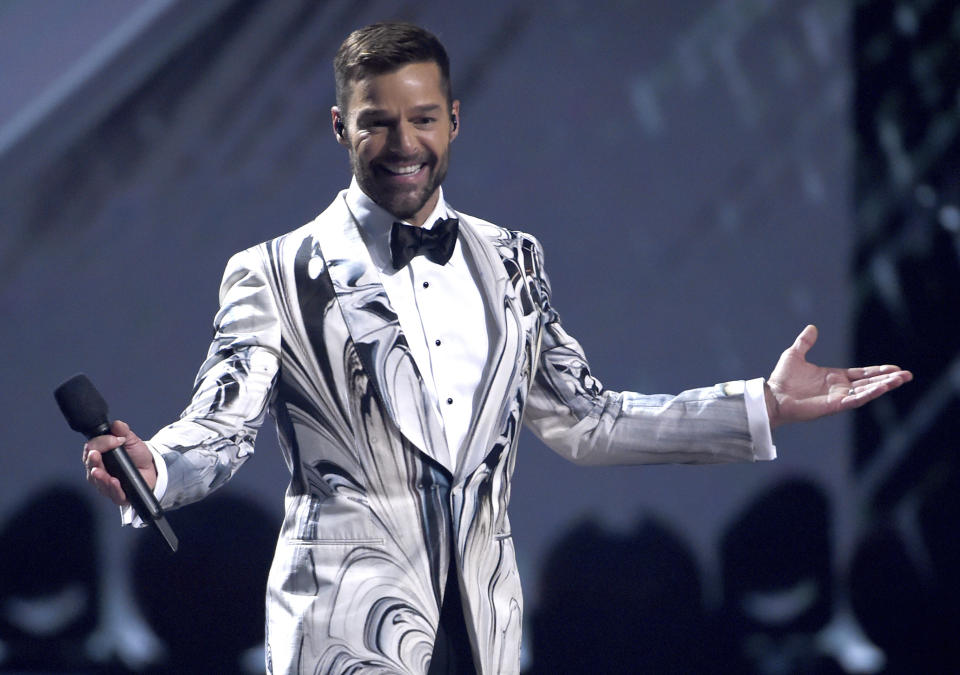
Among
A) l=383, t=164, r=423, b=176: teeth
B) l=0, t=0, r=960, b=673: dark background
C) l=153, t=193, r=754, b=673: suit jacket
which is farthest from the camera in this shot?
l=0, t=0, r=960, b=673: dark background

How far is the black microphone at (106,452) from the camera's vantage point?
115 cm

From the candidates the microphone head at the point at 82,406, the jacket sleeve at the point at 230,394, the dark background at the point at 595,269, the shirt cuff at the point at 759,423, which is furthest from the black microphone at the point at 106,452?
the dark background at the point at 595,269

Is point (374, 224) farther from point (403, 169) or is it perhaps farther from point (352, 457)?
point (352, 457)

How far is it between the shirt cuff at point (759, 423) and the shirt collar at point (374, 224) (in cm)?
54

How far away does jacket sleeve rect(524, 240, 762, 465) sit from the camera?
164cm

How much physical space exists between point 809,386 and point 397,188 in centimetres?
67

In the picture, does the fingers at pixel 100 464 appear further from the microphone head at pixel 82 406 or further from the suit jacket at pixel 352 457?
the suit jacket at pixel 352 457

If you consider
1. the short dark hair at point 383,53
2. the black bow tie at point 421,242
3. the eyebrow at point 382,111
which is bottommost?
the black bow tie at point 421,242

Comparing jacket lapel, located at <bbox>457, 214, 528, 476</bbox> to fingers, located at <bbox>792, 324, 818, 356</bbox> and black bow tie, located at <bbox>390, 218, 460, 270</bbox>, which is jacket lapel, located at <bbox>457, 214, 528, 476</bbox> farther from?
fingers, located at <bbox>792, 324, 818, 356</bbox>

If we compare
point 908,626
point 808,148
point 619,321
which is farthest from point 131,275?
point 908,626

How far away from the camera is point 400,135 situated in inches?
58.9

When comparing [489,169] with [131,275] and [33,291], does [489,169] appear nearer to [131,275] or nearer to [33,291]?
[131,275]

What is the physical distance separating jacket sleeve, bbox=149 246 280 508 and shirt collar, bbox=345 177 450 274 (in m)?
0.15

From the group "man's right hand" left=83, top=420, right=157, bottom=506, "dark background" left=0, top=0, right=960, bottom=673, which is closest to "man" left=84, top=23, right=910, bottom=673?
"man's right hand" left=83, top=420, right=157, bottom=506
